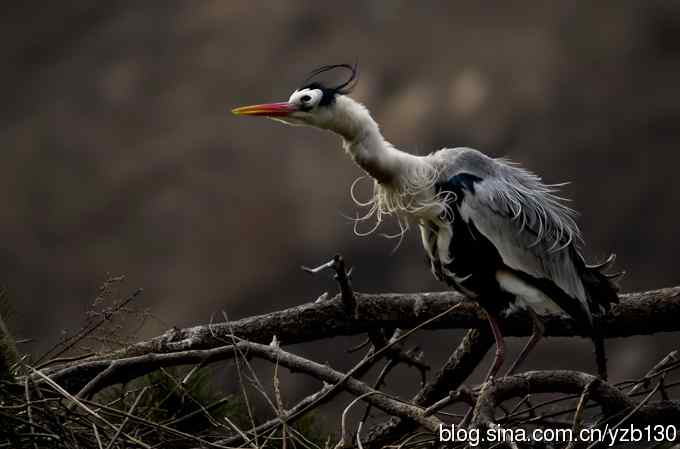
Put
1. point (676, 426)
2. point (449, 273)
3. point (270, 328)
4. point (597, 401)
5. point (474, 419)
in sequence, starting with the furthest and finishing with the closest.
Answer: point (449, 273), point (270, 328), point (676, 426), point (597, 401), point (474, 419)

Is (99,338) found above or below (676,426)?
above

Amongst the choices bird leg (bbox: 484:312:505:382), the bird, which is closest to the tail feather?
the bird

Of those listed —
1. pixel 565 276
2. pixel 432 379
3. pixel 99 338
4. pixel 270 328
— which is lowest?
pixel 432 379

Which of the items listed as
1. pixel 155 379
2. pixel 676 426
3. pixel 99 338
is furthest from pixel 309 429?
pixel 676 426

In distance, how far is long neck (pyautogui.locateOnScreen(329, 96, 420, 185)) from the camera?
1.72 metres

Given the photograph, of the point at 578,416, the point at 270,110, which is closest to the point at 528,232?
the point at 270,110

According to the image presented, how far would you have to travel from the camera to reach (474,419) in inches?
44.3

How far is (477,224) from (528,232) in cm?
12

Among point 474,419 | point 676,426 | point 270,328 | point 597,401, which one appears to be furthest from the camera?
point 270,328

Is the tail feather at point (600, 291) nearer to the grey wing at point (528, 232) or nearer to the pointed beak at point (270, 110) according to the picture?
the grey wing at point (528, 232)

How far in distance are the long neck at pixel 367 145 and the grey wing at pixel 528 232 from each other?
0.44ft

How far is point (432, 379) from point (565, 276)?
1.00ft

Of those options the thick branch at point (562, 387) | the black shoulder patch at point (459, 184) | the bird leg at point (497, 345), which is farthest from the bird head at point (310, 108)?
the thick branch at point (562, 387)

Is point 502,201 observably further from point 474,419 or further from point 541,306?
point 474,419
